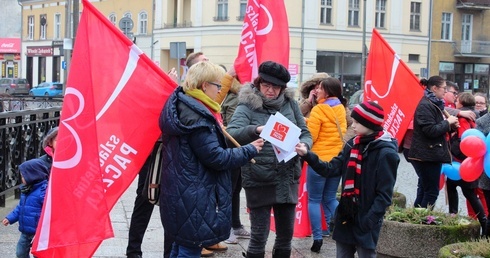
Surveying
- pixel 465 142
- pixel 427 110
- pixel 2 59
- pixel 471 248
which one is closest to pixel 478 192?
pixel 427 110

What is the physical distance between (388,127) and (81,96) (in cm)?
421

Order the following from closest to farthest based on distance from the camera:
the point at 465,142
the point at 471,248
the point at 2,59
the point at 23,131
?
1. the point at 471,248
2. the point at 465,142
3. the point at 23,131
4. the point at 2,59

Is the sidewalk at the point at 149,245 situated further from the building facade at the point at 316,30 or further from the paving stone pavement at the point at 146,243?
the building facade at the point at 316,30

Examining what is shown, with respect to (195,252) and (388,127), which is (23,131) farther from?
(195,252)

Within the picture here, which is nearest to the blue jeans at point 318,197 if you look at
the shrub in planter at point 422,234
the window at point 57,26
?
the shrub in planter at point 422,234

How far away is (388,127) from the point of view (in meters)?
8.59

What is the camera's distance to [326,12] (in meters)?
46.3

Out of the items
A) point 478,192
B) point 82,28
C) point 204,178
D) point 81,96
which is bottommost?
point 478,192

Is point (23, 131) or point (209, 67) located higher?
point (209, 67)

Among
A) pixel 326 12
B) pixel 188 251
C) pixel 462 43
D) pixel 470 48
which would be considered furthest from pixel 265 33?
pixel 462 43

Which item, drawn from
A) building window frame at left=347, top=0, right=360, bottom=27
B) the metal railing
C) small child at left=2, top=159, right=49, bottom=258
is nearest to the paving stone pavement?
the metal railing

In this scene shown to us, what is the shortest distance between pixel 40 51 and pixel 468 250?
59008 millimetres

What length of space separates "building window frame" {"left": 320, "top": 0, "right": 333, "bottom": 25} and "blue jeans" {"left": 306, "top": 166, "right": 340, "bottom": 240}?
38662 mm

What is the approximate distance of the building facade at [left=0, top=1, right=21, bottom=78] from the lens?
6675 centimetres
